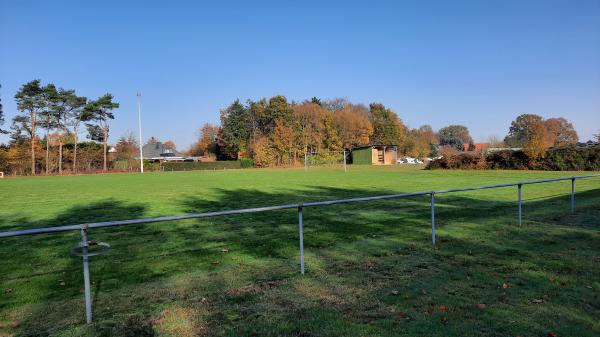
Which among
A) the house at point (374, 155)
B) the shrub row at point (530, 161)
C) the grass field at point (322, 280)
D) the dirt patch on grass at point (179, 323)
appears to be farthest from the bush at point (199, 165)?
the dirt patch on grass at point (179, 323)

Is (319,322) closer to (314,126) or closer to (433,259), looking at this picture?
(433,259)

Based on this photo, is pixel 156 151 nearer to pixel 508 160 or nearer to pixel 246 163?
pixel 246 163

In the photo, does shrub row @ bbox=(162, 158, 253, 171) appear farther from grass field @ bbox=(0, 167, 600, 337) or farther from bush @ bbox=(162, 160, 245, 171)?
grass field @ bbox=(0, 167, 600, 337)

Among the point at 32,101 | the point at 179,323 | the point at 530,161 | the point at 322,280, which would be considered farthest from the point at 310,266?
the point at 32,101

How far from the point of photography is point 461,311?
406 cm

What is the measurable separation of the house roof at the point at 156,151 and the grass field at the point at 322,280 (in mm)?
92917

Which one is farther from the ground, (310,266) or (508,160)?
(508,160)

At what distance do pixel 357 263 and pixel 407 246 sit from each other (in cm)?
150

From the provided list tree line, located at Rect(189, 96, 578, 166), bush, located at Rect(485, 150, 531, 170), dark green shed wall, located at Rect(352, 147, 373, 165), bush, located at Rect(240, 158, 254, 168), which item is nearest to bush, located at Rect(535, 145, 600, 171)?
bush, located at Rect(485, 150, 531, 170)

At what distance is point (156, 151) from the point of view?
101 metres

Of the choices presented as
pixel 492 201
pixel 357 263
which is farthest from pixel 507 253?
pixel 492 201

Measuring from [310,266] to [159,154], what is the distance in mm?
100047

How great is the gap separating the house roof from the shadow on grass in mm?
92482

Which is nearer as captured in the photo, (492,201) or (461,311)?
(461,311)
